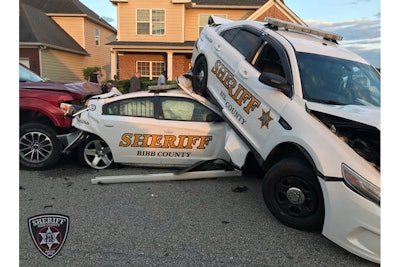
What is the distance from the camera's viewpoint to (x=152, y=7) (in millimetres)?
19156

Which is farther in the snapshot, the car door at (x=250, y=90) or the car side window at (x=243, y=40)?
the car side window at (x=243, y=40)

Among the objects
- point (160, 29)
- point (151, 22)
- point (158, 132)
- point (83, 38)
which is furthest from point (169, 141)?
point (83, 38)

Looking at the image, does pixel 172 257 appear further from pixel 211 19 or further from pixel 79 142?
pixel 211 19

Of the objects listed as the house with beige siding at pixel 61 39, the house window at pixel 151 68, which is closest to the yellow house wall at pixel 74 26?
the house with beige siding at pixel 61 39

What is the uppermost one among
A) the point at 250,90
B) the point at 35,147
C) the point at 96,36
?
the point at 96,36

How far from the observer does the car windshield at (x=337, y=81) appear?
388 cm

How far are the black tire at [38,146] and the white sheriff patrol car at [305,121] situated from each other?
2680 mm

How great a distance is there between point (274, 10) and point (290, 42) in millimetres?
15152

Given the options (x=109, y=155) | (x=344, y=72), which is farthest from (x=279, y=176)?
(x=109, y=155)

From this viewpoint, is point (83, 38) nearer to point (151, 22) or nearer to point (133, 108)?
point (151, 22)

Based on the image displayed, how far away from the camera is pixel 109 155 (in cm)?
538

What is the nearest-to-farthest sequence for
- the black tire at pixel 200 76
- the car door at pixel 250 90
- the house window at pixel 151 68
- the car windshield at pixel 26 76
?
the car door at pixel 250 90 → the black tire at pixel 200 76 → the car windshield at pixel 26 76 → the house window at pixel 151 68

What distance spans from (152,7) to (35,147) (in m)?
15.9

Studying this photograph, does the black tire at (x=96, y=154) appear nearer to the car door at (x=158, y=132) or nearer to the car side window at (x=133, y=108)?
the car door at (x=158, y=132)
